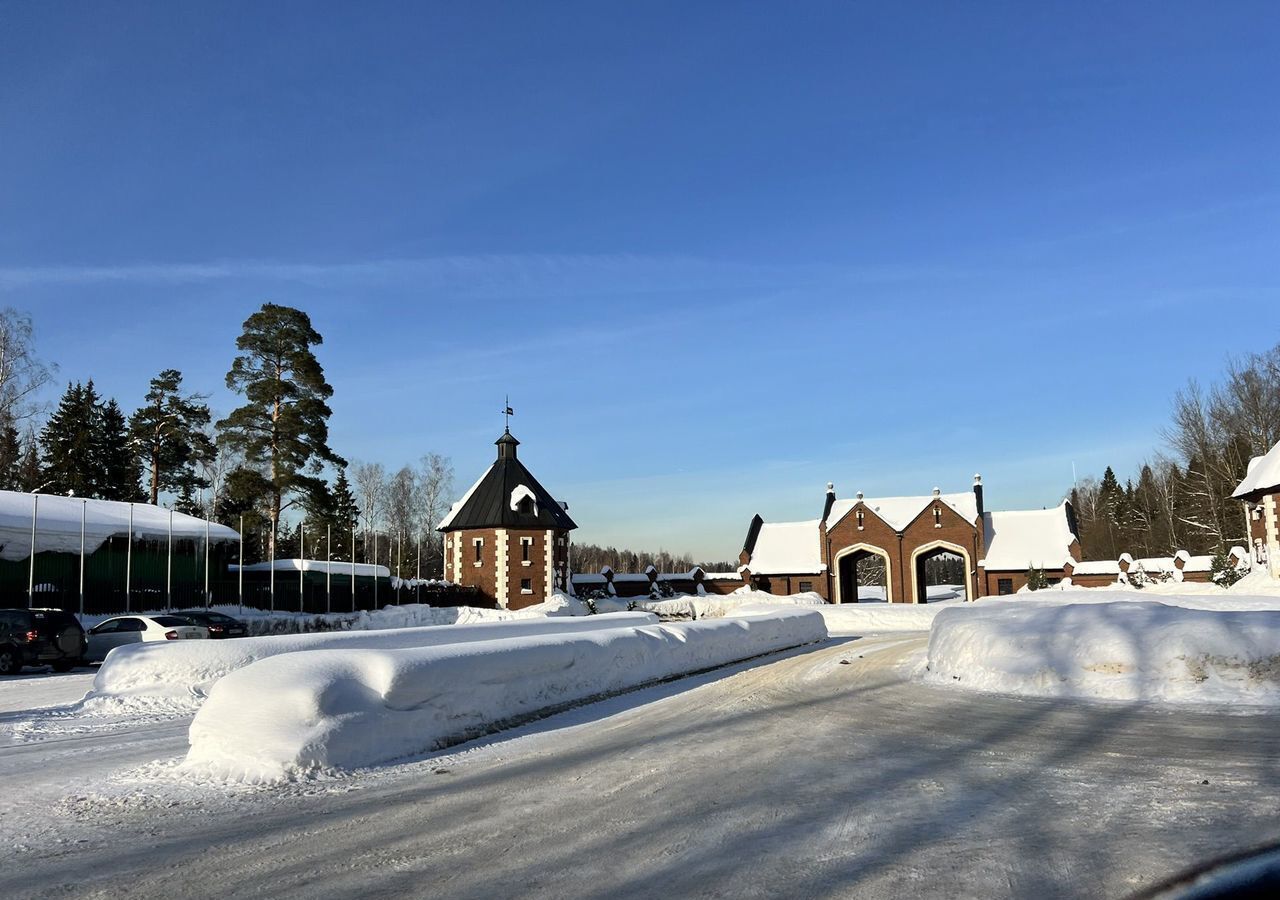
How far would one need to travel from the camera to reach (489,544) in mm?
50406

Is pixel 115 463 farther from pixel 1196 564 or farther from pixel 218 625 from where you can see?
pixel 1196 564

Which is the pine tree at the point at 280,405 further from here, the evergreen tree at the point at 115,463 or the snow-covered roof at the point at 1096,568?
the snow-covered roof at the point at 1096,568

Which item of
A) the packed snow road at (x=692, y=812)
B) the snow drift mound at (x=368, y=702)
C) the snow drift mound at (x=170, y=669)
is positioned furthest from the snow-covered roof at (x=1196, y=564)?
the snow drift mound at (x=170, y=669)

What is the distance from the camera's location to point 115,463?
59.4 m

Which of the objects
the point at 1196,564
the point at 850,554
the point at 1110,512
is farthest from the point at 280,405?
the point at 1110,512

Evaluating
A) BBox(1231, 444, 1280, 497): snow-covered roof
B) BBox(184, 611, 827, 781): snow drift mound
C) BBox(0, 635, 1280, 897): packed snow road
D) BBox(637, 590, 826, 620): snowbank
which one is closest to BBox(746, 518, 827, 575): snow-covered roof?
BBox(637, 590, 826, 620): snowbank

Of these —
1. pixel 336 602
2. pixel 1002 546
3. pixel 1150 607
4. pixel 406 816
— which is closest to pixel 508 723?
pixel 406 816

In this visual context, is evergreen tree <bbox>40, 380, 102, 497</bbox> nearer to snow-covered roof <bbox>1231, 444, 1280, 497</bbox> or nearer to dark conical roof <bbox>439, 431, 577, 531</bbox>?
dark conical roof <bbox>439, 431, 577, 531</bbox>

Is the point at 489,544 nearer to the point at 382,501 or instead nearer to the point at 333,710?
the point at 382,501

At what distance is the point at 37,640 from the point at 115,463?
4294cm

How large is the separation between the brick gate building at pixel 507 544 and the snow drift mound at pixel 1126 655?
35931mm

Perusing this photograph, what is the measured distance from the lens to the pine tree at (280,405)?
49.1 metres

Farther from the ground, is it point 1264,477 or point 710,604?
point 1264,477

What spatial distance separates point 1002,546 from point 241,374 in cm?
4693
